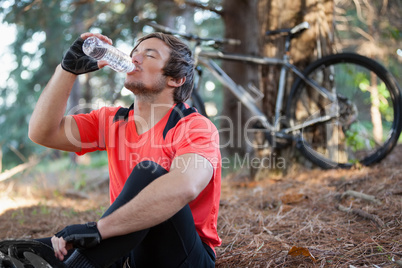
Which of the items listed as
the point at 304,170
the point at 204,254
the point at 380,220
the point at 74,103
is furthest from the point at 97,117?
the point at 74,103

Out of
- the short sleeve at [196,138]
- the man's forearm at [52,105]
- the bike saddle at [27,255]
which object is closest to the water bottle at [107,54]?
the man's forearm at [52,105]

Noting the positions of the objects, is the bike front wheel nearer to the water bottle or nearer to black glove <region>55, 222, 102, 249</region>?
the water bottle

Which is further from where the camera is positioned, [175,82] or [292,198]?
[292,198]

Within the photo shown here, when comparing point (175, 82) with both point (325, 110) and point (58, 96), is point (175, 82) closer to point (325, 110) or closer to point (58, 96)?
point (58, 96)

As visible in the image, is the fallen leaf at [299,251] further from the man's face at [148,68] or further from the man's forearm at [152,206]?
the man's face at [148,68]

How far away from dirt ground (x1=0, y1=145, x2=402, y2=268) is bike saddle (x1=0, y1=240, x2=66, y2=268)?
770 millimetres

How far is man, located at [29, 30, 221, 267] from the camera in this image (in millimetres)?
1229

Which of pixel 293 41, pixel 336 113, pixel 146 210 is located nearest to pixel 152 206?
pixel 146 210

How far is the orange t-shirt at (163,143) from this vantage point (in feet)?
4.73

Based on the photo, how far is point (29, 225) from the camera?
8.16 ft

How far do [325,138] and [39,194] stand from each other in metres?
2.99

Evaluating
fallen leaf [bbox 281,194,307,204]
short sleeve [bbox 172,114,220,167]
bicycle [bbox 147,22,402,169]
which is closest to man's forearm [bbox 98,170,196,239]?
short sleeve [bbox 172,114,220,167]

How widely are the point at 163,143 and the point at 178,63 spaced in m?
0.48

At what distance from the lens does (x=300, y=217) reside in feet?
7.25
